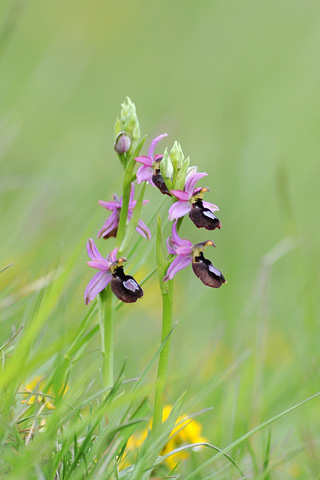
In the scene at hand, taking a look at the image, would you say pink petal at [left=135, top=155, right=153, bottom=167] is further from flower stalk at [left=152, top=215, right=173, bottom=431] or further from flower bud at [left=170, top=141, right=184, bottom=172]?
flower stalk at [left=152, top=215, right=173, bottom=431]

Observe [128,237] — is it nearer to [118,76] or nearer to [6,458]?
[6,458]

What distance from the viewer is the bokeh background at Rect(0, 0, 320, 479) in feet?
8.83

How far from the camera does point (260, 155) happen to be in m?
6.85

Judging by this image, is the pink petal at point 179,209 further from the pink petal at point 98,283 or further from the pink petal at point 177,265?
the pink petal at point 98,283

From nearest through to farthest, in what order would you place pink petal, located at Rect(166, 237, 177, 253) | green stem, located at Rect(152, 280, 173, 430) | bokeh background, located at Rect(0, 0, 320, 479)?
green stem, located at Rect(152, 280, 173, 430) → pink petal, located at Rect(166, 237, 177, 253) → bokeh background, located at Rect(0, 0, 320, 479)

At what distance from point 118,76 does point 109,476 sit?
26.4 ft

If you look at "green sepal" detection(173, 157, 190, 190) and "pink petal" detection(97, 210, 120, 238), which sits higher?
"green sepal" detection(173, 157, 190, 190)

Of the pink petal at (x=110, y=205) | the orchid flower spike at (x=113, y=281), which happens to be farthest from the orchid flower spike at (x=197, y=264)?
the pink petal at (x=110, y=205)

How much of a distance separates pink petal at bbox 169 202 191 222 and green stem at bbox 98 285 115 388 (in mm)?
256

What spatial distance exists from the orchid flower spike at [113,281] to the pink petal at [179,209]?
0.55 ft

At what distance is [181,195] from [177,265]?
0.18m

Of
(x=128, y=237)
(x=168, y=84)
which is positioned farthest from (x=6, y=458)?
(x=168, y=84)

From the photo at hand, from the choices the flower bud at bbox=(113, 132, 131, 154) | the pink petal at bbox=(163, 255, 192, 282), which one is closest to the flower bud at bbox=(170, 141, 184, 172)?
the flower bud at bbox=(113, 132, 131, 154)

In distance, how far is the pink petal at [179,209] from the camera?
176cm
